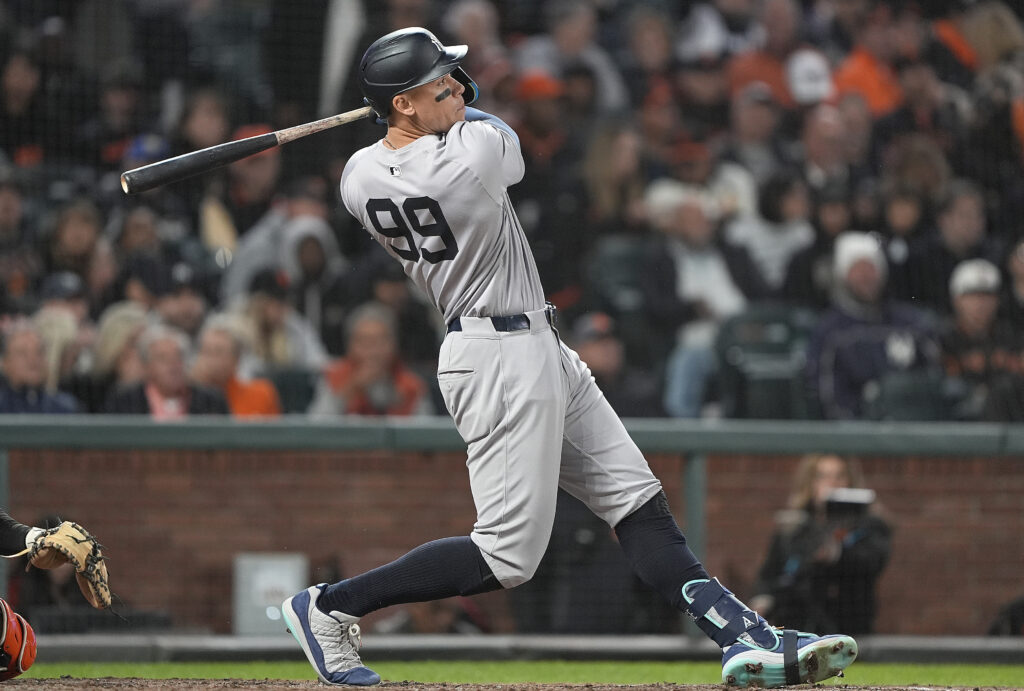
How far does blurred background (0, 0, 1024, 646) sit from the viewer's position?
6.23 meters

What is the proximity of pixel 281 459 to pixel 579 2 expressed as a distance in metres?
4.91

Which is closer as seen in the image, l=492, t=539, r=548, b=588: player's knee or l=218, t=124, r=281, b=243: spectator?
l=492, t=539, r=548, b=588: player's knee

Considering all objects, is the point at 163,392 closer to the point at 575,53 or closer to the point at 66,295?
the point at 66,295

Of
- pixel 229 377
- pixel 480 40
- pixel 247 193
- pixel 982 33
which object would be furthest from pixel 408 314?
pixel 982 33

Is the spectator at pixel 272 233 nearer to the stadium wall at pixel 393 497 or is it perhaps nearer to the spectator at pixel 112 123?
the spectator at pixel 112 123

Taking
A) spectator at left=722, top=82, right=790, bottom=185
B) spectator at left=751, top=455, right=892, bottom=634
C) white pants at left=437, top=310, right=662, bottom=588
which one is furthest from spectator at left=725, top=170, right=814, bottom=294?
white pants at left=437, top=310, right=662, bottom=588

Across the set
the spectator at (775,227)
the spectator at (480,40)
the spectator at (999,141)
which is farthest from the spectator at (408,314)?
the spectator at (999,141)

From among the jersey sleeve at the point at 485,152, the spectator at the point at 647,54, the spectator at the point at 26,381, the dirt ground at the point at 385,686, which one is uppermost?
the spectator at the point at 647,54

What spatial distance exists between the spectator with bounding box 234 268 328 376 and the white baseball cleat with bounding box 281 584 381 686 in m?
3.83

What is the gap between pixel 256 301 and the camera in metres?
7.80

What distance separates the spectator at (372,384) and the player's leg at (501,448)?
11.9ft

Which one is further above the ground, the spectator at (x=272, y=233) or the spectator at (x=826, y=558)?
the spectator at (x=272, y=233)

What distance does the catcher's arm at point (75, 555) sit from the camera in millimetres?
3738

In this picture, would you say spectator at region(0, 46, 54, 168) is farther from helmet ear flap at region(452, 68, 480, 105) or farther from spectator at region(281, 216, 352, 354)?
helmet ear flap at region(452, 68, 480, 105)
